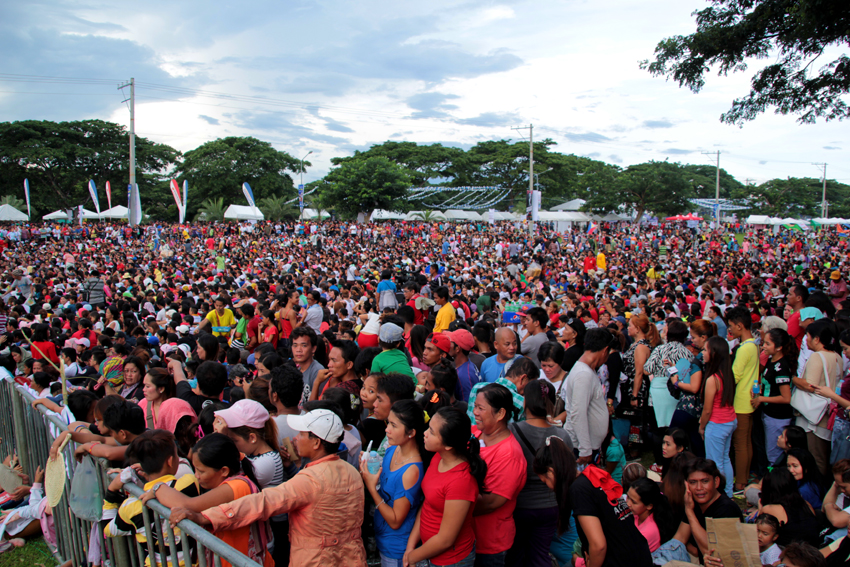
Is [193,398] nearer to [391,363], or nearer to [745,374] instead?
[391,363]

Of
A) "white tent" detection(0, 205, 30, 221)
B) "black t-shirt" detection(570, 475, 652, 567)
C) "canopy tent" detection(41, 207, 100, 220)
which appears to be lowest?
"black t-shirt" detection(570, 475, 652, 567)

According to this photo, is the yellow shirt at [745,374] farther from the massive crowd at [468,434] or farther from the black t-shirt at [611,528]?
the black t-shirt at [611,528]

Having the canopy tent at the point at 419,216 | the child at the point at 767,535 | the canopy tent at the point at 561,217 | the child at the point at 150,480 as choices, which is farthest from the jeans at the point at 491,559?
the canopy tent at the point at 561,217

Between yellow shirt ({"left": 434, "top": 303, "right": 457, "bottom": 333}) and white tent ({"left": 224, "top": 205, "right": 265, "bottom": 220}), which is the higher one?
white tent ({"left": 224, "top": 205, "right": 265, "bottom": 220})

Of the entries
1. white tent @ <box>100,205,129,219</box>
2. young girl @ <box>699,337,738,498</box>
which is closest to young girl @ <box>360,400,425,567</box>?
young girl @ <box>699,337,738,498</box>

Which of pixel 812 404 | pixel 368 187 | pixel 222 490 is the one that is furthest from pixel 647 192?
pixel 222 490

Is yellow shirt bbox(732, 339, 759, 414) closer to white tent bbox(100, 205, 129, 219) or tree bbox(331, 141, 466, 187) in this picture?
white tent bbox(100, 205, 129, 219)

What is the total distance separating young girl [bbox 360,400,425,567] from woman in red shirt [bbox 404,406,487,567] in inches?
2.6

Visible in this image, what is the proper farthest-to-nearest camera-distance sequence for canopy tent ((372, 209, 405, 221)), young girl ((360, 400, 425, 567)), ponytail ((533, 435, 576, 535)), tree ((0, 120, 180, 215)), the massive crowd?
tree ((0, 120, 180, 215))
canopy tent ((372, 209, 405, 221))
ponytail ((533, 435, 576, 535))
young girl ((360, 400, 425, 567))
the massive crowd

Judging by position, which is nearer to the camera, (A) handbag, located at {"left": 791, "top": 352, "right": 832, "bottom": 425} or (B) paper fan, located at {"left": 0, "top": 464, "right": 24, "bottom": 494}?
(A) handbag, located at {"left": 791, "top": 352, "right": 832, "bottom": 425}

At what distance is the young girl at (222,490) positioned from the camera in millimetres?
2322

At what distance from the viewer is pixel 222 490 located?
92.8 inches

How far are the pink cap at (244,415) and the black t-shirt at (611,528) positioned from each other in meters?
1.66

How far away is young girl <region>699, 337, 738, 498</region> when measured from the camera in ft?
14.2
